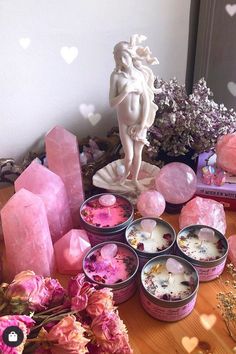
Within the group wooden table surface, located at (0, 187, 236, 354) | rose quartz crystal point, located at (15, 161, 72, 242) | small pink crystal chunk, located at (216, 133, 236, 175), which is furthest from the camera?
small pink crystal chunk, located at (216, 133, 236, 175)

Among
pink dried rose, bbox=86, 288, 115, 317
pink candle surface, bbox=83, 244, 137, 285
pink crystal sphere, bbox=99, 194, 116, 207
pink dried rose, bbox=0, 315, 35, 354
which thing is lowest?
pink candle surface, bbox=83, 244, 137, 285

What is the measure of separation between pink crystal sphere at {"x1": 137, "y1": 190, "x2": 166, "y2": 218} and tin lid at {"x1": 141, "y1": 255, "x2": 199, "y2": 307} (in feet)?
0.38

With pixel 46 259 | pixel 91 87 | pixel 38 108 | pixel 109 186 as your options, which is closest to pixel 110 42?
pixel 91 87

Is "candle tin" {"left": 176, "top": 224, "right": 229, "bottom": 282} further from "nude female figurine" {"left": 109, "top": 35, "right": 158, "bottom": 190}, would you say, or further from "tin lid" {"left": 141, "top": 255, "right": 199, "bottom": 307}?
"nude female figurine" {"left": 109, "top": 35, "right": 158, "bottom": 190}

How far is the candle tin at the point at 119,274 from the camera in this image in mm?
660

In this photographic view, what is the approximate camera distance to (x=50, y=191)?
0.73 m

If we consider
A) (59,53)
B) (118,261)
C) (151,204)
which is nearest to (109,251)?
(118,261)

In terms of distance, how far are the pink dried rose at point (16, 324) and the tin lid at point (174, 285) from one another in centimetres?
19

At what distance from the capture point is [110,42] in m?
0.92

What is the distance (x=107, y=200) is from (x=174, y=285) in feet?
0.69

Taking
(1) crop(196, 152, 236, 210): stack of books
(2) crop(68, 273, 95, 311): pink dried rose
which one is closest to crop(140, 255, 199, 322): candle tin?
(2) crop(68, 273, 95, 311): pink dried rose

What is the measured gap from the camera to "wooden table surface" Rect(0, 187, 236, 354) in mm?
618

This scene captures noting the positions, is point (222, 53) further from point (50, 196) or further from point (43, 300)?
point (43, 300)

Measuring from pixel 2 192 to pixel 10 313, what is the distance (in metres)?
0.39
